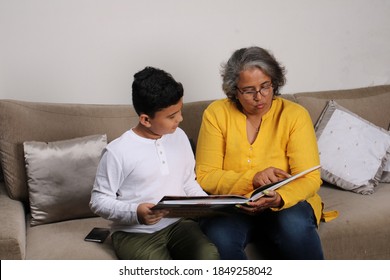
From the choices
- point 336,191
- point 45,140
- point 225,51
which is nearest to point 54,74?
point 45,140

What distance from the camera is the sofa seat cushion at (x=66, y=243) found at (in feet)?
6.57

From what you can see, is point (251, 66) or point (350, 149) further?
point (350, 149)

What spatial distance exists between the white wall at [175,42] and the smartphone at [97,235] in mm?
830

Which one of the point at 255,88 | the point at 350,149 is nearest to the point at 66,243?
the point at 255,88

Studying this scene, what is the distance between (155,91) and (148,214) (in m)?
0.39

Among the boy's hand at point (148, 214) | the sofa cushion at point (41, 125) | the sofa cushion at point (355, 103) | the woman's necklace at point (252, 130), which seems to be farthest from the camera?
the sofa cushion at point (355, 103)

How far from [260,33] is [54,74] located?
41.1 inches

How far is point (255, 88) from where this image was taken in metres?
2.17

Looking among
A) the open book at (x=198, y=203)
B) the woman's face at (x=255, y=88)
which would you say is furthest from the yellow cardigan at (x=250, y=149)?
the open book at (x=198, y=203)

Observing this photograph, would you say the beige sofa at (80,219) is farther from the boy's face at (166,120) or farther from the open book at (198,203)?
the boy's face at (166,120)

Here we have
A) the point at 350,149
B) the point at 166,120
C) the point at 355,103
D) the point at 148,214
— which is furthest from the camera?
the point at 355,103

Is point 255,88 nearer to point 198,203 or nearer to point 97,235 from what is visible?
point 198,203

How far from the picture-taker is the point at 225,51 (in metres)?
3.00

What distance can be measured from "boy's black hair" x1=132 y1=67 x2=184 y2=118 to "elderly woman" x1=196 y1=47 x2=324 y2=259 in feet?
1.16
